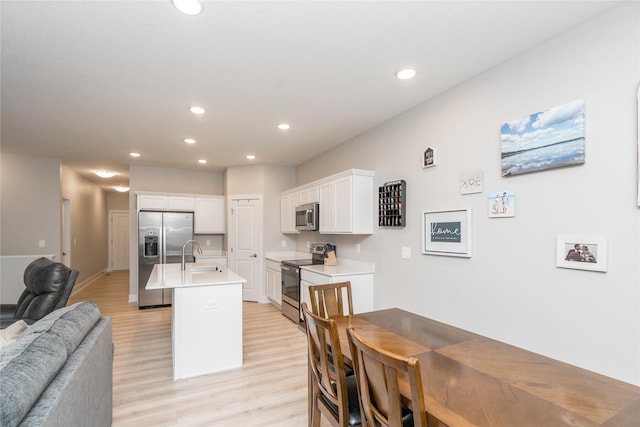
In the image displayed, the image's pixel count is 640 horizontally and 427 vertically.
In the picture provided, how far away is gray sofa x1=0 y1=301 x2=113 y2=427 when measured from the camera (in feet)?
3.27

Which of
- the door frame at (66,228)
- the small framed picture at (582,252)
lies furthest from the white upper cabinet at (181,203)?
the small framed picture at (582,252)

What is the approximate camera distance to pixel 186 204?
605cm

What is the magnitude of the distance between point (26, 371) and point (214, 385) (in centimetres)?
195

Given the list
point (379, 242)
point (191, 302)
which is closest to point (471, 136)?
point (379, 242)

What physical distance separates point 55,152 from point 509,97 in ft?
21.0

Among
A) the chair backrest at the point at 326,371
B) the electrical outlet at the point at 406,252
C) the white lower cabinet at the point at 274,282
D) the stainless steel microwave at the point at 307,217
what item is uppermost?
the stainless steel microwave at the point at 307,217

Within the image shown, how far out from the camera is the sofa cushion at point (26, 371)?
943mm

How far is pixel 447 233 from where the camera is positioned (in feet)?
9.06

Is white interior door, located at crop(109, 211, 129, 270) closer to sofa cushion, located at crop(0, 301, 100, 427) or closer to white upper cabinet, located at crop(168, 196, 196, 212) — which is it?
white upper cabinet, located at crop(168, 196, 196, 212)

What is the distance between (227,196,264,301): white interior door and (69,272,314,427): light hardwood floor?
1.45 metres

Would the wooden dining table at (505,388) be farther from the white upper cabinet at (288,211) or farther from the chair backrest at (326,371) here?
the white upper cabinet at (288,211)

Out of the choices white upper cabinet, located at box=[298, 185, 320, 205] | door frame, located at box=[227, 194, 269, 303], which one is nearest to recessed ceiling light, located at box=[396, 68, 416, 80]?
white upper cabinet, located at box=[298, 185, 320, 205]

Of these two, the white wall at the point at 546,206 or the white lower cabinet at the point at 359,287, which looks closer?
the white wall at the point at 546,206

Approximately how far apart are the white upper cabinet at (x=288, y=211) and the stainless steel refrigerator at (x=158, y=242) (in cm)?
172
